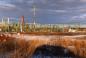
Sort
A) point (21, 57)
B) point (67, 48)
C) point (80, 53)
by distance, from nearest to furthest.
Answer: point (21, 57), point (80, 53), point (67, 48)

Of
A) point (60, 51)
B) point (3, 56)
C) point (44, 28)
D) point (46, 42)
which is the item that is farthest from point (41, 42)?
point (44, 28)

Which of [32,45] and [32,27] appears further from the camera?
[32,27]

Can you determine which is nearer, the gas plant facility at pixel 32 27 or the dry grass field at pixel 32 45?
the dry grass field at pixel 32 45

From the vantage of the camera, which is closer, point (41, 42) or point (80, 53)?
point (80, 53)

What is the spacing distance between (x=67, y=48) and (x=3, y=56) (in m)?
6.61

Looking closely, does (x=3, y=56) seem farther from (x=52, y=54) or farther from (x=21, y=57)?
(x=52, y=54)

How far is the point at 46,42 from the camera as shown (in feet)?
77.6

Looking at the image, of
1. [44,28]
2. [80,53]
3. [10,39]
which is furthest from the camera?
[44,28]

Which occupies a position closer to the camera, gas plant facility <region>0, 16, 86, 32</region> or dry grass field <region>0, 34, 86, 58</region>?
dry grass field <region>0, 34, 86, 58</region>

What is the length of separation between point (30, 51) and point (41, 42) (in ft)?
11.2

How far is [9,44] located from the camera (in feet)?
76.5

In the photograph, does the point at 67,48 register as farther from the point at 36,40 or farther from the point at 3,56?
the point at 3,56

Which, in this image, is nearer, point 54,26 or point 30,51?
point 30,51

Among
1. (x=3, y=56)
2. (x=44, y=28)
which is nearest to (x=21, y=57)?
(x=3, y=56)
